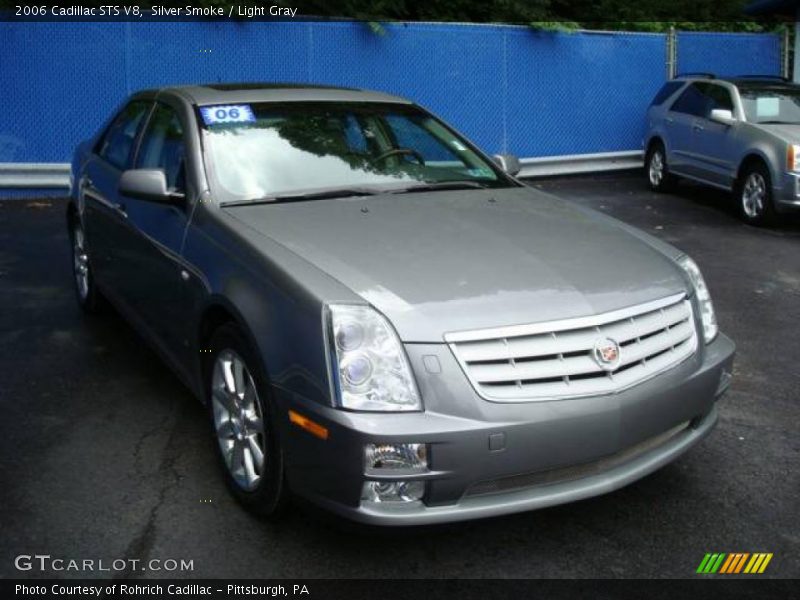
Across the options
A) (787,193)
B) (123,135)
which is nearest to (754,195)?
(787,193)

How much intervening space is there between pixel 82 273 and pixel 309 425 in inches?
158

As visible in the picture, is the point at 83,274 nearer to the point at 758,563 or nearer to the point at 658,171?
the point at 758,563

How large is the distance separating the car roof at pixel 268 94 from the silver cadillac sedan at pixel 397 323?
0.03 m

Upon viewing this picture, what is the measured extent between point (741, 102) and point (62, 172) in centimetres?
800

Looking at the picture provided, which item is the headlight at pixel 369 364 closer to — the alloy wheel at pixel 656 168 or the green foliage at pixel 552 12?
the green foliage at pixel 552 12

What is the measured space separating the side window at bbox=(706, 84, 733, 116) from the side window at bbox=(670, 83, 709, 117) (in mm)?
88

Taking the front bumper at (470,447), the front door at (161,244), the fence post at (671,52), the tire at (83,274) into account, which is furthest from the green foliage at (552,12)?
the front bumper at (470,447)

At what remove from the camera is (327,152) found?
4.75 metres

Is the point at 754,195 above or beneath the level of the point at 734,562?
above

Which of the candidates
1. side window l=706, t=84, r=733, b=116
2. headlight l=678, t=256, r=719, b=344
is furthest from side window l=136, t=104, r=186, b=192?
side window l=706, t=84, r=733, b=116

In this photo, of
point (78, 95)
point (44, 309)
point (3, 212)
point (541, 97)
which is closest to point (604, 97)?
point (541, 97)

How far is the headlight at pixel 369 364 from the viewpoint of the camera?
3174mm

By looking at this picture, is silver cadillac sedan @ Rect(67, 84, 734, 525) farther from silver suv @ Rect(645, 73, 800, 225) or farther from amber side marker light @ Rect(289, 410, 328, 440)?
silver suv @ Rect(645, 73, 800, 225)

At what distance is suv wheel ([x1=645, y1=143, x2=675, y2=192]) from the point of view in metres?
12.9
